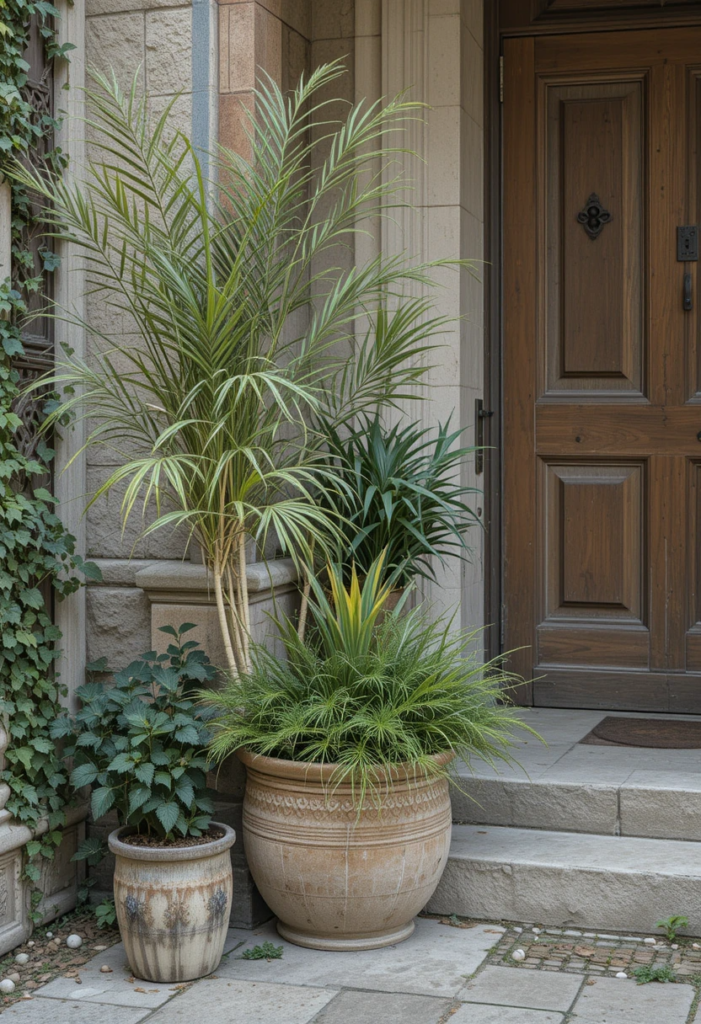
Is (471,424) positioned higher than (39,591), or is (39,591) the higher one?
(471,424)

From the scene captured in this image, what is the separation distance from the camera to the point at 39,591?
3719 mm

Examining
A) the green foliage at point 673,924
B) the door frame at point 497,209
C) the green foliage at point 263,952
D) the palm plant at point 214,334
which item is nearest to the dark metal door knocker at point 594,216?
the door frame at point 497,209

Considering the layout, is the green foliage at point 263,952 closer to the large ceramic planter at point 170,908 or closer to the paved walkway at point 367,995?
the paved walkway at point 367,995

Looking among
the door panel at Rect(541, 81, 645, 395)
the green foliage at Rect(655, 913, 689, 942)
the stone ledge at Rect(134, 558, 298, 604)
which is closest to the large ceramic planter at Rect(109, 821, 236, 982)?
the stone ledge at Rect(134, 558, 298, 604)

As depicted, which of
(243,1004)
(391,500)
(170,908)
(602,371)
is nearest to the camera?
(243,1004)

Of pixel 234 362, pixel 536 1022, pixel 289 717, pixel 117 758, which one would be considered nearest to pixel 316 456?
pixel 234 362

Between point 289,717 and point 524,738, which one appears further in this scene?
point 524,738

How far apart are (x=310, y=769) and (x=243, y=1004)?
0.58m

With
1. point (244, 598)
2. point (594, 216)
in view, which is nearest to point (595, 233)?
point (594, 216)

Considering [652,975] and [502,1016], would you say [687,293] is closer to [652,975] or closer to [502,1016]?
[652,975]

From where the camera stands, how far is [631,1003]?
3061mm

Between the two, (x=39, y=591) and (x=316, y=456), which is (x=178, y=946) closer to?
(x=39, y=591)

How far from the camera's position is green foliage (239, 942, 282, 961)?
11.2 ft

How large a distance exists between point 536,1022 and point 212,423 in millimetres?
1668
